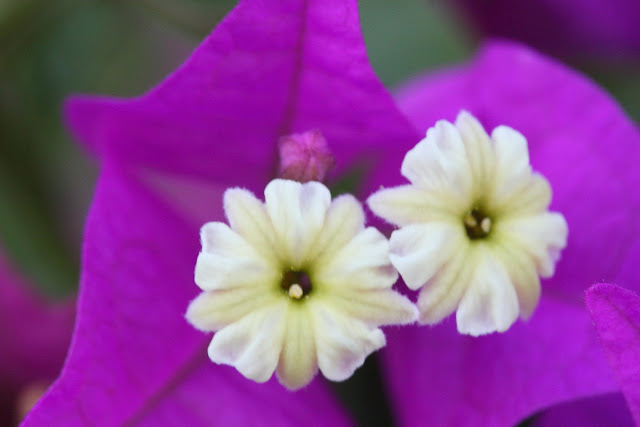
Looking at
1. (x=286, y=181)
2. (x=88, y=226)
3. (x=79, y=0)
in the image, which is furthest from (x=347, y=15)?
(x=79, y=0)

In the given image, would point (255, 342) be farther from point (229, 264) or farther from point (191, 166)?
point (191, 166)

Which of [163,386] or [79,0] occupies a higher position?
[79,0]

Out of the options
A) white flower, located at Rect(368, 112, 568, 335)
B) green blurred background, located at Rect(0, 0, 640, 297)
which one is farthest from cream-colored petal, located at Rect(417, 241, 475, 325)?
green blurred background, located at Rect(0, 0, 640, 297)

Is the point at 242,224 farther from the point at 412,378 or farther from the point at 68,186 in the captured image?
the point at 68,186

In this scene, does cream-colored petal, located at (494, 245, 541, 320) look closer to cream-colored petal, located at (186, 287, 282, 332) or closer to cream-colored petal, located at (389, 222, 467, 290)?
cream-colored petal, located at (389, 222, 467, 290)

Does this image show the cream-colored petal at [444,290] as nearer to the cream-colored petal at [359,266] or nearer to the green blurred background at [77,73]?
the cream-colored petal at [359,266]

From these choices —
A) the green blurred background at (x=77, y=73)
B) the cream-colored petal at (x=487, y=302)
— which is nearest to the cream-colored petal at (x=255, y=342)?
the cream-colored petal at (x=487, y=302)
